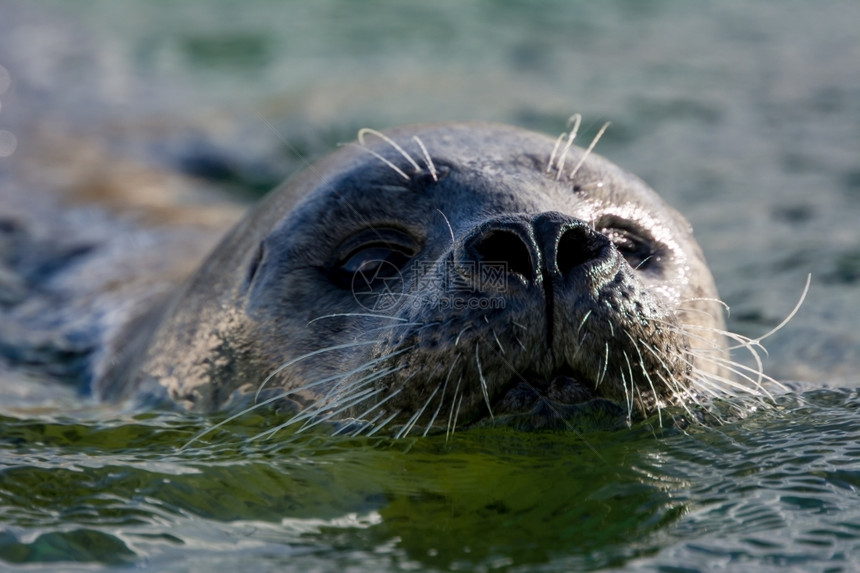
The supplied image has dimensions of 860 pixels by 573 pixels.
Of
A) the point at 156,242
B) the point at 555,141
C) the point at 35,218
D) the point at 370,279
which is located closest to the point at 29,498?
the point at 370,279

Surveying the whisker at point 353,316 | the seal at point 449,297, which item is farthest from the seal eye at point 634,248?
the whisker at point 353,316

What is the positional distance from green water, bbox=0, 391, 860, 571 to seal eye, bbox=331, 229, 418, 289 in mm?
528

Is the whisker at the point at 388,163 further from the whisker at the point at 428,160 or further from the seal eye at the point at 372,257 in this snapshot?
the seal eye at the point at 372,257

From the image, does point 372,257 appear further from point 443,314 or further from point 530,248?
point 530,248

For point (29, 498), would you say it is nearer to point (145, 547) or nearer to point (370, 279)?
point (145, 547)

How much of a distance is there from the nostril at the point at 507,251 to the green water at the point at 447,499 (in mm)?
490

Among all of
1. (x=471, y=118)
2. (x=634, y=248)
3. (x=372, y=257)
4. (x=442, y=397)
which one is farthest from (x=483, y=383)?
(x=471, y=118)

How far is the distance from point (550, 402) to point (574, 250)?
432 mm

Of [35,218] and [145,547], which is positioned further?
[35,218]

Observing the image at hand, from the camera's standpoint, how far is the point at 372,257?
13.1 feet

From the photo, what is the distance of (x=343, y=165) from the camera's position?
171 inches

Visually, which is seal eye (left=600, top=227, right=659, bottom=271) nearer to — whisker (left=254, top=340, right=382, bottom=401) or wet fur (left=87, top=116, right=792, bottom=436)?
wet fur (left=87, top=116, right=792, bottom=436)

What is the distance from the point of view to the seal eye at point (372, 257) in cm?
392

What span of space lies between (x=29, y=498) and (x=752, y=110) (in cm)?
681
